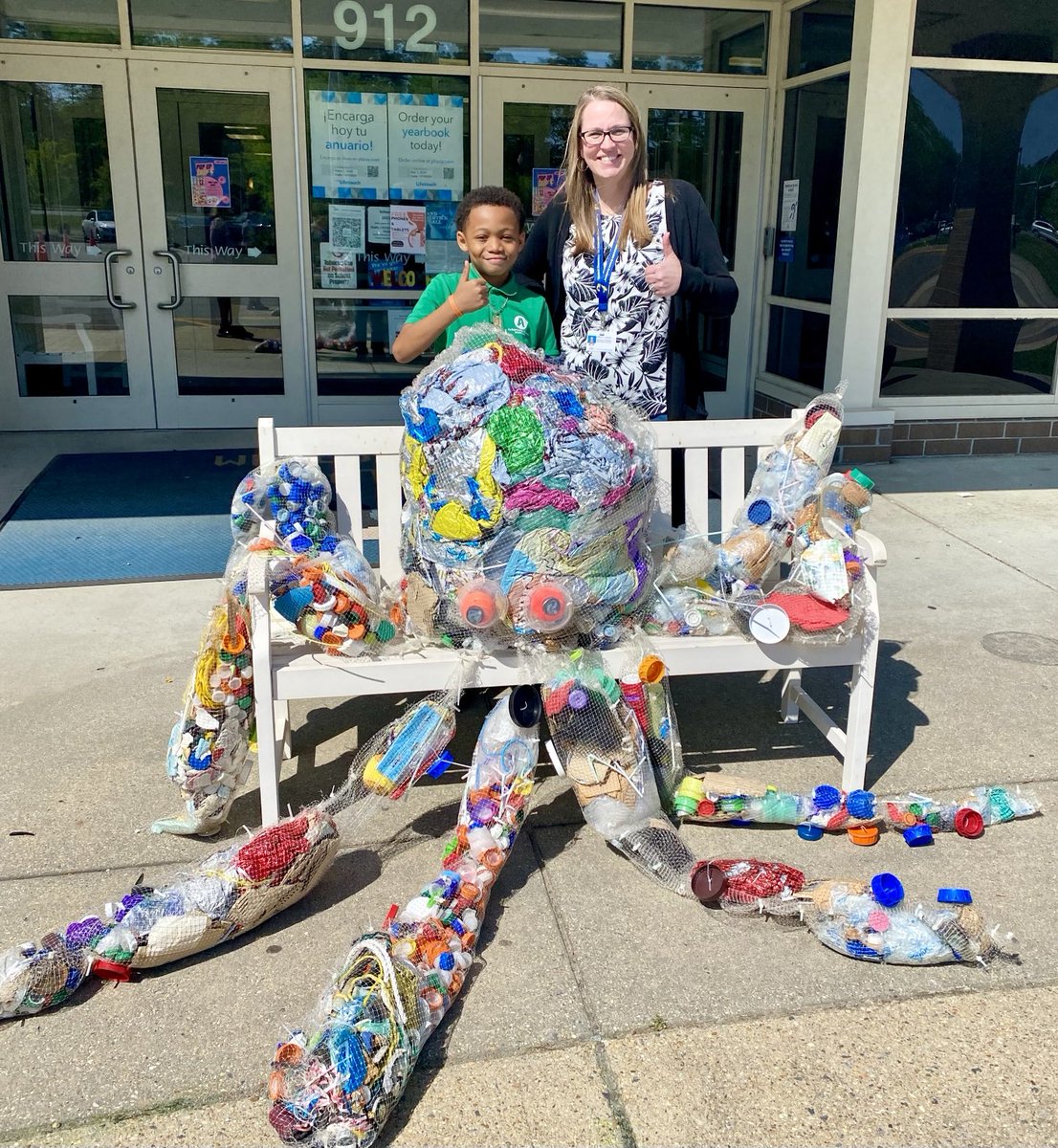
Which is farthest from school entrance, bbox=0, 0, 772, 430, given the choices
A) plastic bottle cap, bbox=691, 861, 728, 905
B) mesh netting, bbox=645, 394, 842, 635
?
plastic bottle cap, bbox=691, 861, 728, 905

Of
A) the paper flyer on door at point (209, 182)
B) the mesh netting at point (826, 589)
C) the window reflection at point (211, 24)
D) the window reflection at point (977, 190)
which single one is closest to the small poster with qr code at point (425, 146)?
the window reflection at point (211, 24)

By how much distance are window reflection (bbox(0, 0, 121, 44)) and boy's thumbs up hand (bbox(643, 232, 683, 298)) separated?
5796 millimetres

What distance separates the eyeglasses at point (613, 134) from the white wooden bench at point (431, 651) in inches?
32.4

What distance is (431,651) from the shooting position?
2867 millimetres

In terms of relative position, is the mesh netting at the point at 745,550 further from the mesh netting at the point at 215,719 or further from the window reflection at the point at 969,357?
the window reflection at the point at 969,357

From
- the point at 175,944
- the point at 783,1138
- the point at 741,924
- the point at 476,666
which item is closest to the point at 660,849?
the point at 741,924

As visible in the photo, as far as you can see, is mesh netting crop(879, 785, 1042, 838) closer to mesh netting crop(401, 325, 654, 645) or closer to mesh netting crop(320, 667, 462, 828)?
mesh netting crop(401, 325, 654, 645)

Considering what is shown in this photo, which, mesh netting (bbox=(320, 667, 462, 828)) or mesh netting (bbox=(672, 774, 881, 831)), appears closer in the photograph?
mesh netting (bbox=(320, 667, 462, 828))

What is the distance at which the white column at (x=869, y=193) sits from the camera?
21.9 feet

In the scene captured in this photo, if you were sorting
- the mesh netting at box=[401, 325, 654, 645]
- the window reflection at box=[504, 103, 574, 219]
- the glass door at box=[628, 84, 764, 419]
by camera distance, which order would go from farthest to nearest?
1. the glass door at box=[628, 84, 764, 419]
2. the window reflection at box=[504, 103, 574, 219]
3. the mesh netting at box=[401, 325, 654, 645]

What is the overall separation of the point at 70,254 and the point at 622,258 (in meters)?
5.77

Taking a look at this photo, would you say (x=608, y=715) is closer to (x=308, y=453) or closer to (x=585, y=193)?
(x=308, y=453)

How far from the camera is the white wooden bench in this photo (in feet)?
9.07

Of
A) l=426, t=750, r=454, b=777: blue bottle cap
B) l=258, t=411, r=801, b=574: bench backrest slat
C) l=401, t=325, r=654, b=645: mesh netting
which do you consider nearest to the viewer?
l=401, t=325, r=654, b=645: mesh netting
